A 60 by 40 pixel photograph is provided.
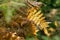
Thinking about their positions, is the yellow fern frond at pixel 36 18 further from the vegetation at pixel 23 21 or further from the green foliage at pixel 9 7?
the green foliage at pixel 9 7

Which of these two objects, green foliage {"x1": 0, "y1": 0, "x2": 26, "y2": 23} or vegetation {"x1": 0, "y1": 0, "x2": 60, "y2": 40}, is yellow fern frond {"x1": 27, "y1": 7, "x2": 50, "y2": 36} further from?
green foliage {"x1": 0, "y1": 0, "x2": 26, "y2": 23}

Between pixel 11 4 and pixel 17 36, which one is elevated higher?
pixel 11 4

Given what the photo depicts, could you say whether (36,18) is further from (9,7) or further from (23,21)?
(9,7)

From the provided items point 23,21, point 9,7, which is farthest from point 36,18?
point 9,7

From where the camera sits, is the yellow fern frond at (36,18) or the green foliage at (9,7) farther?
the yellow fern frond at (36,18)

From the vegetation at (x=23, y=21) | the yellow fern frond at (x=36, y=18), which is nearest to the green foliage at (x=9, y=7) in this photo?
the vegetation at (x=23, y=21)

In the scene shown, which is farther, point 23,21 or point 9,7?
point 23,21

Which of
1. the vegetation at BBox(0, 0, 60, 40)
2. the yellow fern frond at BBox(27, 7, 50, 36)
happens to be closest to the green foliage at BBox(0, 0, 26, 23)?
the vegetation at BBox(0, 0, 60, 40)

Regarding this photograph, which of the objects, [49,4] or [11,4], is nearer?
[11,4]

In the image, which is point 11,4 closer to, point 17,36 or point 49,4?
point 17,36

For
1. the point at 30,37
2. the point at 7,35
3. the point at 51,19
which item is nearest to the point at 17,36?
the point at 7,35

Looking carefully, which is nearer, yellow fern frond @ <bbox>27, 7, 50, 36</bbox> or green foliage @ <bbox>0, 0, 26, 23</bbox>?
green foliage @ <bbox>0, 0, 26, 23</bbox>
